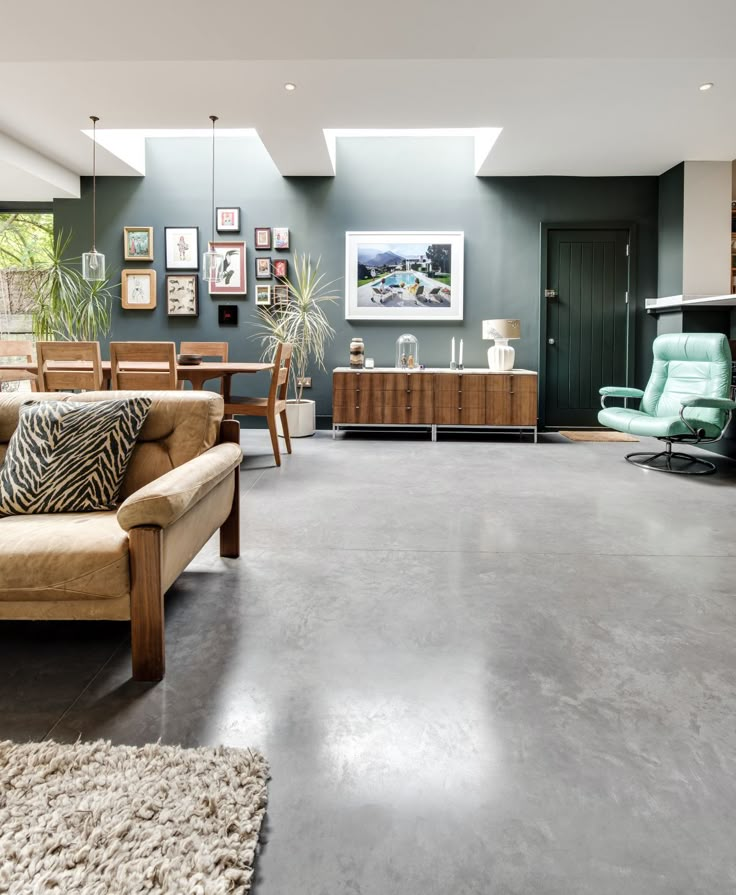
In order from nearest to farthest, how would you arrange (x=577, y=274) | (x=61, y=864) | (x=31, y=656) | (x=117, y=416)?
(x=61, y=864) < (x=31, y=656) < (x=117, y=416) < (x=577, y=274)

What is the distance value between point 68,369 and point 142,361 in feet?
2.27

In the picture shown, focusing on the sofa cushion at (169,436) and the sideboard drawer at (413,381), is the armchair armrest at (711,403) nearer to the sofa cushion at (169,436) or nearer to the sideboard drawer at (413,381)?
the sideboard drawer at (413,381)

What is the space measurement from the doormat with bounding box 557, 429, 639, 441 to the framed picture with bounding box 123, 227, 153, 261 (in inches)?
194

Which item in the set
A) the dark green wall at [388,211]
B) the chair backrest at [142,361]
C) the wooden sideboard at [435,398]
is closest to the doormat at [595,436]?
the wooden sideboard at [435,398]

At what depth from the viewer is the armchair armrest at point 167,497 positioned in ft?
5.32

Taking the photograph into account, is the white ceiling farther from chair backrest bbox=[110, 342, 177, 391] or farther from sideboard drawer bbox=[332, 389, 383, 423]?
sideboard drawer bbox=[332, 389, 383, 423]

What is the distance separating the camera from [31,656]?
1.82m

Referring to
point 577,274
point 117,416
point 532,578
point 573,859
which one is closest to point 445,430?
point 577,274

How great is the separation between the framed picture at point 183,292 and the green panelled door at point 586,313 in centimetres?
383

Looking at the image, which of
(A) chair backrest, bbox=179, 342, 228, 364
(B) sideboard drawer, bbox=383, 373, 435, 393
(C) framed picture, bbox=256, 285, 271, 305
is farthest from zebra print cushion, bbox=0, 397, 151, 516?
(C) framed picture, bbox=256, 285, 271, 305

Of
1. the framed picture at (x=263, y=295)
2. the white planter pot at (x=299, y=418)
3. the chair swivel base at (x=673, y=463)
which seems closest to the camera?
A: the chair swivel base at (x=673, y=463)

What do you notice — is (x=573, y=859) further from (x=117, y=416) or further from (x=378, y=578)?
(x=117, y=416)

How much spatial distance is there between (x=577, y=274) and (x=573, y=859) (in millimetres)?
6618

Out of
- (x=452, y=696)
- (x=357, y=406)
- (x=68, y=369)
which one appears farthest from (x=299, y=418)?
(x=452, y=696)
